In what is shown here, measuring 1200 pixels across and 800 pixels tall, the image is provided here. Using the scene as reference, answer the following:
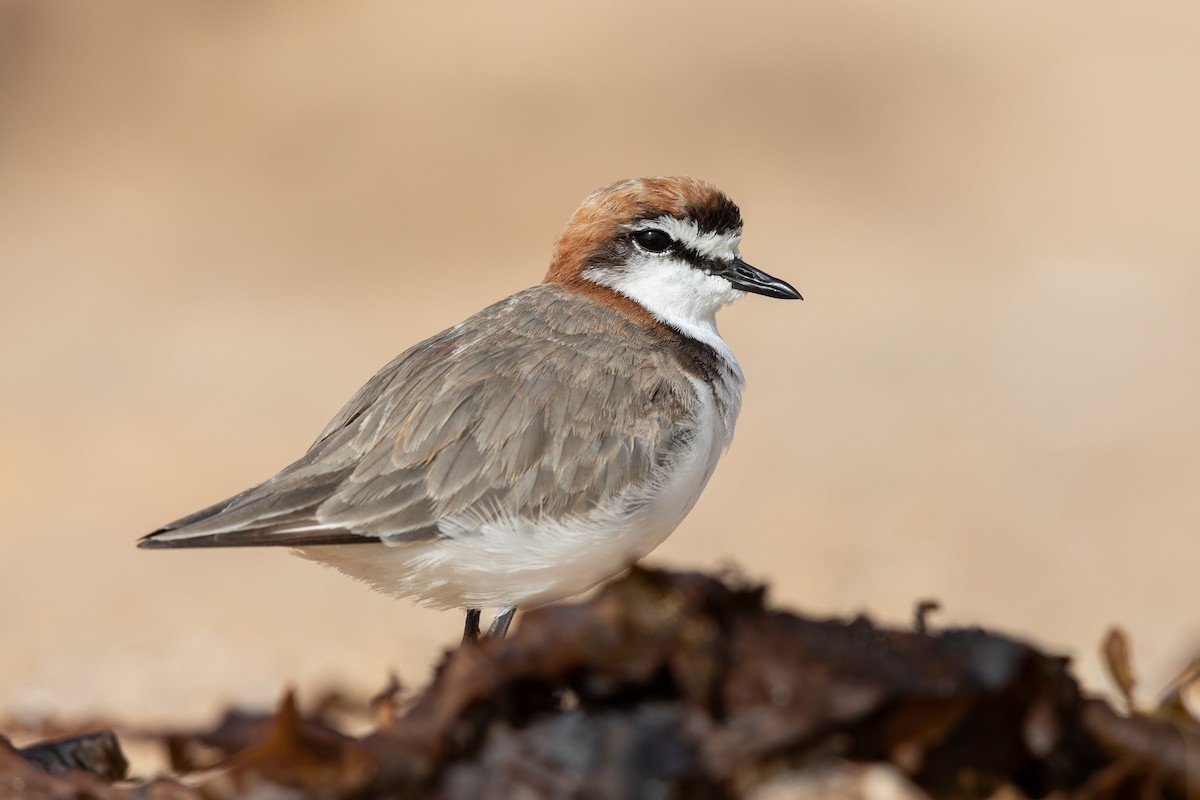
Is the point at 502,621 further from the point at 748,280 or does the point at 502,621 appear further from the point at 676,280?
the point at 748,280

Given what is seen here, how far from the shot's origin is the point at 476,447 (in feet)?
14.5

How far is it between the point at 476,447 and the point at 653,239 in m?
1.24

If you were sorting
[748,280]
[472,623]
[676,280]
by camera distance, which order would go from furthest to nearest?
[748,280] < [676,280] < [472,623]

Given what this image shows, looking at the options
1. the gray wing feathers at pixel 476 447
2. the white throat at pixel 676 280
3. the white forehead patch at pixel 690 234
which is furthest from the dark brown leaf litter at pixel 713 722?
the white forehead patch at pixel 690 234

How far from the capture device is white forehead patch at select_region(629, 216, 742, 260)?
523 centimetres

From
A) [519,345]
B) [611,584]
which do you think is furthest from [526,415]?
[611,584]

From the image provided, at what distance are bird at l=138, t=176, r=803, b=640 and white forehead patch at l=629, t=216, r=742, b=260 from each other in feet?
1.61

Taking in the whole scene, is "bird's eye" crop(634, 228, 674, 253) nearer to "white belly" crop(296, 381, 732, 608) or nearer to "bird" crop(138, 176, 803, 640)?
"bird" crop(138, 176, 803, 640)

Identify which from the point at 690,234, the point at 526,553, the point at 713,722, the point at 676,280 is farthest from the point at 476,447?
the point at 713,722

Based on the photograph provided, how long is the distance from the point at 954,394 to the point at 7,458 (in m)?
7.31

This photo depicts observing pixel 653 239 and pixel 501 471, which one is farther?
pixel 653 239

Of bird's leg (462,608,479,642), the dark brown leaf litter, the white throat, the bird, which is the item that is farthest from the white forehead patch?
the dark brown leaf litter

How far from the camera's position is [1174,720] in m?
2.77

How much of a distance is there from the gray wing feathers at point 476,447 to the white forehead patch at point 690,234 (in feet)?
2.10
